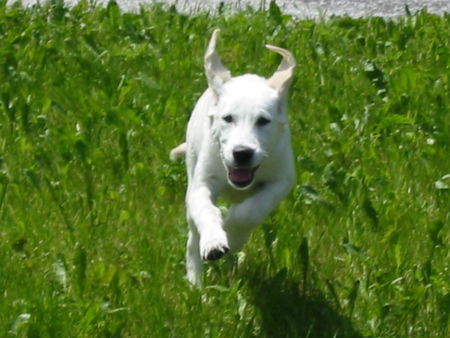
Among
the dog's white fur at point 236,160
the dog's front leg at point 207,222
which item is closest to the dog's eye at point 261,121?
the dog's white fur at point 236,160

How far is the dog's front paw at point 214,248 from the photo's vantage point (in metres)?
5.75

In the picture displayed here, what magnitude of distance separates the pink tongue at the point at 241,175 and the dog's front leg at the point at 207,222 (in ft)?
0.55

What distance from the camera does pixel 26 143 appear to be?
25.3ft

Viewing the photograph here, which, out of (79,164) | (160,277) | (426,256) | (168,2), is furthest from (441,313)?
(168,2)

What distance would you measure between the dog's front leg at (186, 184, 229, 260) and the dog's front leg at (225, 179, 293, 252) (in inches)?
3.0

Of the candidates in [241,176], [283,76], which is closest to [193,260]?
[241,176]

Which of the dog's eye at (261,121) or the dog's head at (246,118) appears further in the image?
the dog's eye at (261,121)

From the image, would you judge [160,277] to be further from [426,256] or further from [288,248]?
[426,256]

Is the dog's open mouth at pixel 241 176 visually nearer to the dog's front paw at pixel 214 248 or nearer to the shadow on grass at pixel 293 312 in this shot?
the dog's front paw at pixel 214 248

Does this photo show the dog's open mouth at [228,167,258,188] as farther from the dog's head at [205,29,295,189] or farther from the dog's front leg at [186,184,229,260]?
the dog's front leg at [186,184,229,260]

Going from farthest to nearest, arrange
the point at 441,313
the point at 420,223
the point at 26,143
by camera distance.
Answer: the point at 26,143 < the point at 420,223 < the point at 441,313

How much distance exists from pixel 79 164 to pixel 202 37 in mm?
2417

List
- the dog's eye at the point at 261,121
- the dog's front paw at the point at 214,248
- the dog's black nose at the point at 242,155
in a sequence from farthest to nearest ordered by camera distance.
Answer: the dog's eye at the point at 261,121 < the dog's black nose at the point at 242,155 < the dog's front paw at the point at 214,248

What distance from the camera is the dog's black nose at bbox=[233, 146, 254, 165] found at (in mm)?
5902
